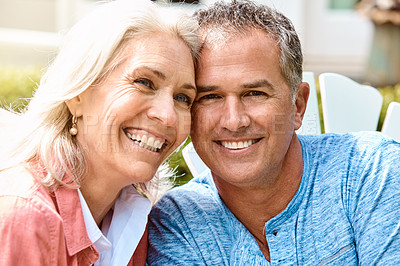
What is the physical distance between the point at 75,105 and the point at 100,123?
175 millimetres

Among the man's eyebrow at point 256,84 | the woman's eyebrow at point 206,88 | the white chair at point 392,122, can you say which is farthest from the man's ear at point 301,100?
the white chair at point 392,122

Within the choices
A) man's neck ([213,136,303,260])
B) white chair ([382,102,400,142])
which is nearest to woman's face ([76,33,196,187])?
man's neck ([213,136,303,260])

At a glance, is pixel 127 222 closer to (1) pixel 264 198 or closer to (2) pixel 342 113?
(1) pixel 264 198

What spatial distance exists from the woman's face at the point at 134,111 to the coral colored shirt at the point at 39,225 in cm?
22

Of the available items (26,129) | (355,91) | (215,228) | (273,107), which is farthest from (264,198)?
(355,91)

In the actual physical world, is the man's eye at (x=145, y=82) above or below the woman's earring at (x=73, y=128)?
above

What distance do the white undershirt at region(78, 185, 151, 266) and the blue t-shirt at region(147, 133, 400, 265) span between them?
147mm

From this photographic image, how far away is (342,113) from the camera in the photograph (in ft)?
11.8

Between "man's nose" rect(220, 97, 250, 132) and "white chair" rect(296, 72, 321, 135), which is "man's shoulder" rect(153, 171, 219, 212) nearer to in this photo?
"man's nose" rect(220, 97, 250, 132)

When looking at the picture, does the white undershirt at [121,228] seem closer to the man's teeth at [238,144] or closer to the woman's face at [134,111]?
the woman's face at [134,111]

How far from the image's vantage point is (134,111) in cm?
222

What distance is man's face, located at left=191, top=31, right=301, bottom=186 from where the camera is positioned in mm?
2482

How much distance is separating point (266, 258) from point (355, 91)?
5.02 ft

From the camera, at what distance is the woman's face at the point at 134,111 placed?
7.30 feet
